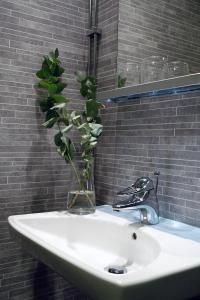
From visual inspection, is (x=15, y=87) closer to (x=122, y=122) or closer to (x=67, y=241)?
(x=122, y=122)

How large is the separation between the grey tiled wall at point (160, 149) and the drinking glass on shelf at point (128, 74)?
91 millimetres

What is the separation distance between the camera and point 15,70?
4.47ft

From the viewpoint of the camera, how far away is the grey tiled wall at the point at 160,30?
45.8 inches

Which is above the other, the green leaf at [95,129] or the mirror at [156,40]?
the mirror at [156,40]

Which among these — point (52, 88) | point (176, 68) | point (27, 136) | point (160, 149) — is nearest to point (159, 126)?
point (160, 149)

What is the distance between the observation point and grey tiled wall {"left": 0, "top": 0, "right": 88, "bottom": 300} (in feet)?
4.42

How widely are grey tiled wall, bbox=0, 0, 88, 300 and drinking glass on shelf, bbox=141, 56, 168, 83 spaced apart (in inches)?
16.6

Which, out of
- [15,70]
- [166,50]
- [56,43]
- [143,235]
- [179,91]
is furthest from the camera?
[56,43]

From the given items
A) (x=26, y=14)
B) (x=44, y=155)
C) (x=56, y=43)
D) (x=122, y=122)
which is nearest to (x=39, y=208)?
(x=44, y=155)

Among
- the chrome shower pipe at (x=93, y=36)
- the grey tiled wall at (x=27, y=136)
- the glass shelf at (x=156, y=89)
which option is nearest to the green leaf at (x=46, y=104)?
the grey tiled wall at (x=27, y=136)

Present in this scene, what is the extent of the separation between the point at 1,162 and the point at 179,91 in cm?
81

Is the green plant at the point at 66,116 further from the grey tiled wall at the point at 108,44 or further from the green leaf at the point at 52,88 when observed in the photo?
the grey tiled wall at the point at 108,44

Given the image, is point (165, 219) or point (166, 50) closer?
point (165, 219)

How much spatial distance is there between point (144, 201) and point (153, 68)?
0.55 meters
